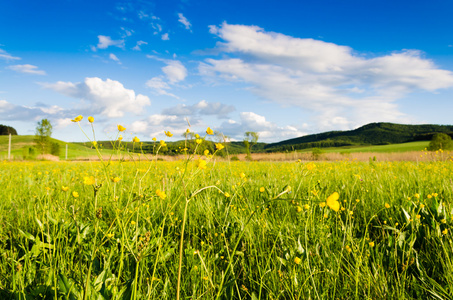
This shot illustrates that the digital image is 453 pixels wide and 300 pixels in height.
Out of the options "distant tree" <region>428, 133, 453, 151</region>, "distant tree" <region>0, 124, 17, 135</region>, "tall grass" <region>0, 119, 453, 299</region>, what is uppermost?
"distant tree" <region>0, 124, 17, 135</region>

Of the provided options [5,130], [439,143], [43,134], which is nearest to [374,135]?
[439,143]

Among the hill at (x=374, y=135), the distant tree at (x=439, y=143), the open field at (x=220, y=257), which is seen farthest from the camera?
the hill at (x=374, y=135)

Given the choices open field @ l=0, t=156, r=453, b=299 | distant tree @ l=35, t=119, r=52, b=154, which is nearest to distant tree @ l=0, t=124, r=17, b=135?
distant tree @ l=35, t=119, r=52, b=154

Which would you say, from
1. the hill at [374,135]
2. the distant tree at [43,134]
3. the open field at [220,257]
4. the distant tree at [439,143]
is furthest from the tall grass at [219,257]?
the hill at [374,135]

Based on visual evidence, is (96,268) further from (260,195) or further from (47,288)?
(260,195)

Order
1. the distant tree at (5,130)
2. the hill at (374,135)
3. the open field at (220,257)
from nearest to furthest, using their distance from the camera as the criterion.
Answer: the open field at (220,257)
the distant tree at (5,130)
the hill at (374,135)

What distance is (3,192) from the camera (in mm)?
3285

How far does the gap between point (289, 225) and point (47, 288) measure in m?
1.49

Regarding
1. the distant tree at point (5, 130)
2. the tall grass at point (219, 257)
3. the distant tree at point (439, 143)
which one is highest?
the distant tree at point (5, 130)

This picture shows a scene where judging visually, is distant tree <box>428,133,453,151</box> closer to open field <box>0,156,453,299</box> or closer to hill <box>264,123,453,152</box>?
open field <box>0,156,453,299</box>

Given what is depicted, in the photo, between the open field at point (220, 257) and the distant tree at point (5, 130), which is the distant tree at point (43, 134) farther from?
the distant tree at point (5, 130)

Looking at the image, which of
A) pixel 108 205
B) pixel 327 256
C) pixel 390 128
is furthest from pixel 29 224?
pixel 390 128

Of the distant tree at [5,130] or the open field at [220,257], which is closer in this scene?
the open field at [220,257]

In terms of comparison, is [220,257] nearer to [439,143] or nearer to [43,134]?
[439,143]
